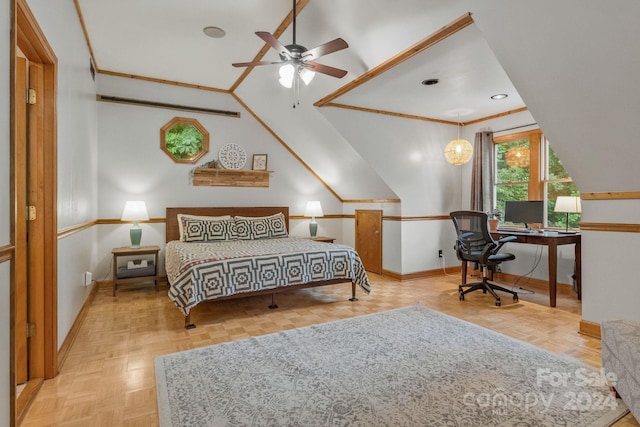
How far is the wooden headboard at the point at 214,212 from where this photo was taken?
4.66m

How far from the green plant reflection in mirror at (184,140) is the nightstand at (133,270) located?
138cm

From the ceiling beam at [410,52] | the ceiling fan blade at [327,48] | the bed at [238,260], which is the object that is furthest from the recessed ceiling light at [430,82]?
the bed at [238,260]

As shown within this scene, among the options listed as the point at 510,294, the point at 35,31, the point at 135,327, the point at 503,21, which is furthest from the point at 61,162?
the point at 510,294

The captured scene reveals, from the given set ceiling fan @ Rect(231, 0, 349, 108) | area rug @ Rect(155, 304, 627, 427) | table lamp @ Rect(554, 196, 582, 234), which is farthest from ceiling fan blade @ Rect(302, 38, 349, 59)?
table lamp @ Rect(554, 196, 582, 234)

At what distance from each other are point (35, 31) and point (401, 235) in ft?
14.0

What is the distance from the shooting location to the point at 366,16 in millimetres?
2496

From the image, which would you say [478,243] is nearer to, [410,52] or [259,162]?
[410,52]

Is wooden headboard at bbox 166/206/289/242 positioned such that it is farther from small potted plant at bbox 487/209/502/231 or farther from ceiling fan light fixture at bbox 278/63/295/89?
small potted plant at bbox 487/209/502/231

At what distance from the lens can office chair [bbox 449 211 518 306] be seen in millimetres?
3625

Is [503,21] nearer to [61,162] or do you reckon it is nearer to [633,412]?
[633,412]

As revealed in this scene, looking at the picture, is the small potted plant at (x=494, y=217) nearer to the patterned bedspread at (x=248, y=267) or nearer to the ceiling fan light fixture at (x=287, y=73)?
the patterned bedspread at (x=248, y=267)

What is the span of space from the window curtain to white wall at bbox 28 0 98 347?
477 centimetres

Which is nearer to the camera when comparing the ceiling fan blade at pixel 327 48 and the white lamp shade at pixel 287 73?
the ceiling fan blade at pixel 327 48

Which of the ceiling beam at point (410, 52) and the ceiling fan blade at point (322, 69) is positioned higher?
the ceiling beam at point (410, 52)
